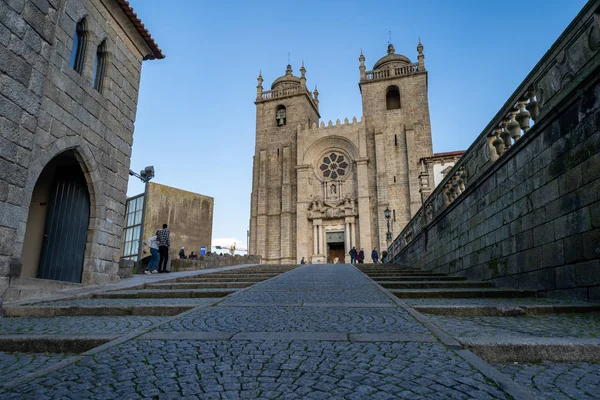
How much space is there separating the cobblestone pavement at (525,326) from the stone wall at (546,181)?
2.64ft

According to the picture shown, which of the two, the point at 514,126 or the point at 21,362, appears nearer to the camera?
the point at 21,362

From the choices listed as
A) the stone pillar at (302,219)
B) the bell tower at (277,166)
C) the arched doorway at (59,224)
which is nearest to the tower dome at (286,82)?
the bell tower at (277,166)

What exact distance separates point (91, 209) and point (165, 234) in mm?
4280

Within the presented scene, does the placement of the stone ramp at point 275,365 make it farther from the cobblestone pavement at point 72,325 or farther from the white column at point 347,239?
the white column at point 347,239

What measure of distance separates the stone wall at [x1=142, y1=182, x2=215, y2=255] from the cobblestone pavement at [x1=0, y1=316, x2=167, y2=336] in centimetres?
2065

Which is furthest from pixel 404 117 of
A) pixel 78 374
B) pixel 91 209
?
pixel 78 374

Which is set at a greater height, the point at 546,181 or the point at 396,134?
the point at 396,134

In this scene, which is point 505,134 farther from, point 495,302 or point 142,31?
point 142,31

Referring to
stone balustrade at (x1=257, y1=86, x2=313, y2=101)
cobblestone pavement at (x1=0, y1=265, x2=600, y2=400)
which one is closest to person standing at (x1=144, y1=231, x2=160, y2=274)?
cobblestone pavement at (x1=0, y1=265, x2=600, y2=400)

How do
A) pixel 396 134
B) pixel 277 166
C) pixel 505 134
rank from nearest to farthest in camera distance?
pixel 505 134 → pixel 396 134 → pixel 277 166

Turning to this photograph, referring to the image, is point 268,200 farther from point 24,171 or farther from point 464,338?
point 464,338

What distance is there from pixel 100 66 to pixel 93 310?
5.93m

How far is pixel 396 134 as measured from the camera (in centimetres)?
3212

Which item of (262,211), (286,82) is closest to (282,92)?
(286,82)
